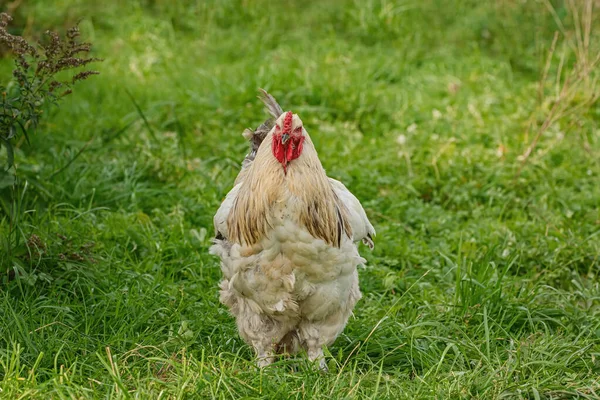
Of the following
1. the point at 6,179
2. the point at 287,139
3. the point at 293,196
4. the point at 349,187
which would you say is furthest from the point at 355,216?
the point at 349,187

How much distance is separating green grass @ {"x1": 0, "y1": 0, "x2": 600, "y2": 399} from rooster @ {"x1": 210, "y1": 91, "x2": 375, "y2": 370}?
0.64ft

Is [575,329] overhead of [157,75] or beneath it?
beneath

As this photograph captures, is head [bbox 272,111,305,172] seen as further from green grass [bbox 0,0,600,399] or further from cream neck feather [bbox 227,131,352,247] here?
green grass [bbox 0,0,600,399]

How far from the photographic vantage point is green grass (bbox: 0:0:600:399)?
12.0ft

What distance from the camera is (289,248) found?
3463 millimetres

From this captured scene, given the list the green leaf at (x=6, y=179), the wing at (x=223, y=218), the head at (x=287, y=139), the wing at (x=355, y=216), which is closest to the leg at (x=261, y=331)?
the wing at (x=223, y=218)

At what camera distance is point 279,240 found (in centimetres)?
348

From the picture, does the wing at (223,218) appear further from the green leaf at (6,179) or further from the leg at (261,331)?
the green leaf at (6,179)

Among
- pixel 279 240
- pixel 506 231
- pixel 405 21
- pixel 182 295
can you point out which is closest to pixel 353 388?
pixel 279 240

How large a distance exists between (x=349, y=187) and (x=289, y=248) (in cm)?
261

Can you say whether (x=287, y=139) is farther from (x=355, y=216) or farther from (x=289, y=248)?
(x=355, y=216)

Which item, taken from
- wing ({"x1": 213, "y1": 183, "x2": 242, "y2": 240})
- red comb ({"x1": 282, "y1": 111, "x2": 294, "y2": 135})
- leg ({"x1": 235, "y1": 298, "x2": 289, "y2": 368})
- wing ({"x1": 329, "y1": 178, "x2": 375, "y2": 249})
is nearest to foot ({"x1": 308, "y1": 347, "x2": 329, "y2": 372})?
leg ({"x1": 235, "y1": 298, "x2": 289, "y2": 368})

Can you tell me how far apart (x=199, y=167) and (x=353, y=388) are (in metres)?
3.10

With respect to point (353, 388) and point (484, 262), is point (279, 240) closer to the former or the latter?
point (353, 388)
